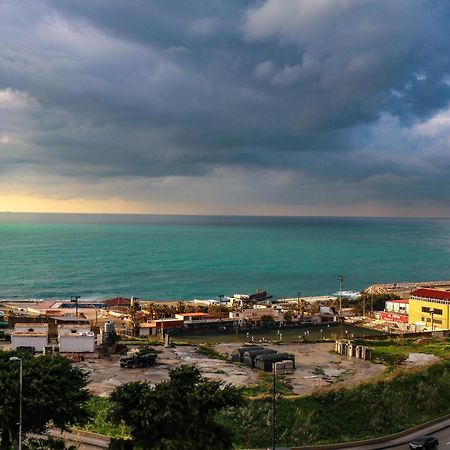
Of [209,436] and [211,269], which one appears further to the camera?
[211,269]

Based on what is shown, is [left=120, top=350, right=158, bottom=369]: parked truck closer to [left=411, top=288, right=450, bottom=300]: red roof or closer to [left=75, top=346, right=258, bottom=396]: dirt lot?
[left=75, top=346, right=258, bottom=396]: dirt lot

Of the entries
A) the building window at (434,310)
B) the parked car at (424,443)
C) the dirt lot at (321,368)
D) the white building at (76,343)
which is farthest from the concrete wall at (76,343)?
the building window at (434,310)

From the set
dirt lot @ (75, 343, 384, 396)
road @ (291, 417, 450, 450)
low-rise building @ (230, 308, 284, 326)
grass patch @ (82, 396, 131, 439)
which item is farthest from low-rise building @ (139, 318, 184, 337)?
road @ (291, 417, 450, 450)

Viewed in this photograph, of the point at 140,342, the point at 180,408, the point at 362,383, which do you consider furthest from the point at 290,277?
the point at 180,408

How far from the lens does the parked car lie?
31.5 m

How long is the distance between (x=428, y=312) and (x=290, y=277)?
296 feet

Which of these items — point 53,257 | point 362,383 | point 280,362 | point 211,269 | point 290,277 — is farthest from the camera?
point 53,257

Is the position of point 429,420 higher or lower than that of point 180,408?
lower

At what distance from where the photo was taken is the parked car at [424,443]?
103ft

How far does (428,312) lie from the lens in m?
77.9

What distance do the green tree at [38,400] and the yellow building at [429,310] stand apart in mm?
60880

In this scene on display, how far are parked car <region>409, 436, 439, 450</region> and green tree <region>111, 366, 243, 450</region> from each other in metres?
12.0

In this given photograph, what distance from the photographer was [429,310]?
77625 millimetres

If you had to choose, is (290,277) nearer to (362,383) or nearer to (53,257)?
(53,257)
